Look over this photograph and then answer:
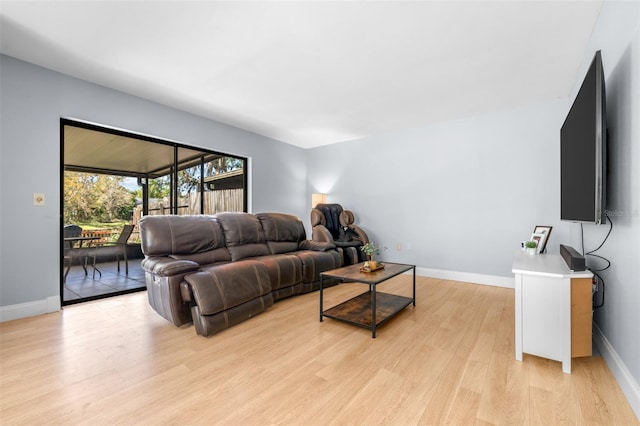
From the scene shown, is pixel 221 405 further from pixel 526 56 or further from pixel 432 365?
pixel 526 56

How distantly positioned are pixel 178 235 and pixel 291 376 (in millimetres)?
1946

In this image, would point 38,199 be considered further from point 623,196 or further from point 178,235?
point 623,196

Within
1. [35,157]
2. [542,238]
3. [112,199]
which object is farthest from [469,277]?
[35,157]

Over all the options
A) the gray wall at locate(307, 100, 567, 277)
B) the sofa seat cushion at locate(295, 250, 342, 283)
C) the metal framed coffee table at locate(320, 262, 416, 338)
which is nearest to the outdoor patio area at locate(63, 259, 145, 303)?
the sofa seat cushion at locate(295, 250, 342, 283)

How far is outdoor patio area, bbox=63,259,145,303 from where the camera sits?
127 inches

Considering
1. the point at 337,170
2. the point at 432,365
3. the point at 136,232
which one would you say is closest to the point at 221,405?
the point at 432,365

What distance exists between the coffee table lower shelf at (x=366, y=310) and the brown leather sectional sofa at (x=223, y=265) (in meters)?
0.71

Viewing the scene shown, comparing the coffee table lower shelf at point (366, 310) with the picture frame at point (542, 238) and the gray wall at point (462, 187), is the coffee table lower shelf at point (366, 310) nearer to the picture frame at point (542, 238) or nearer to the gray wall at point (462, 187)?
the picture frame at point (542, 238)

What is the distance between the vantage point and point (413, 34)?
7.37 ft

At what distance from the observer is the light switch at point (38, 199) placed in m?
2.79

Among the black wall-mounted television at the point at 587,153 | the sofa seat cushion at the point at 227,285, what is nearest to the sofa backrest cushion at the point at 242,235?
the sofa seat cushion at the point at 227,285

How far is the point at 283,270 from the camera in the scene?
3.06m

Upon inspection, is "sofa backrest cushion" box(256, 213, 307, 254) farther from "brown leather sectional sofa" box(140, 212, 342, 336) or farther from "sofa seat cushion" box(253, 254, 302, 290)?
"sofa seat cushion" box(253, 254, 302, 290)

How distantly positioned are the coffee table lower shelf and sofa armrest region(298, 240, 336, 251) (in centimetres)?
103
